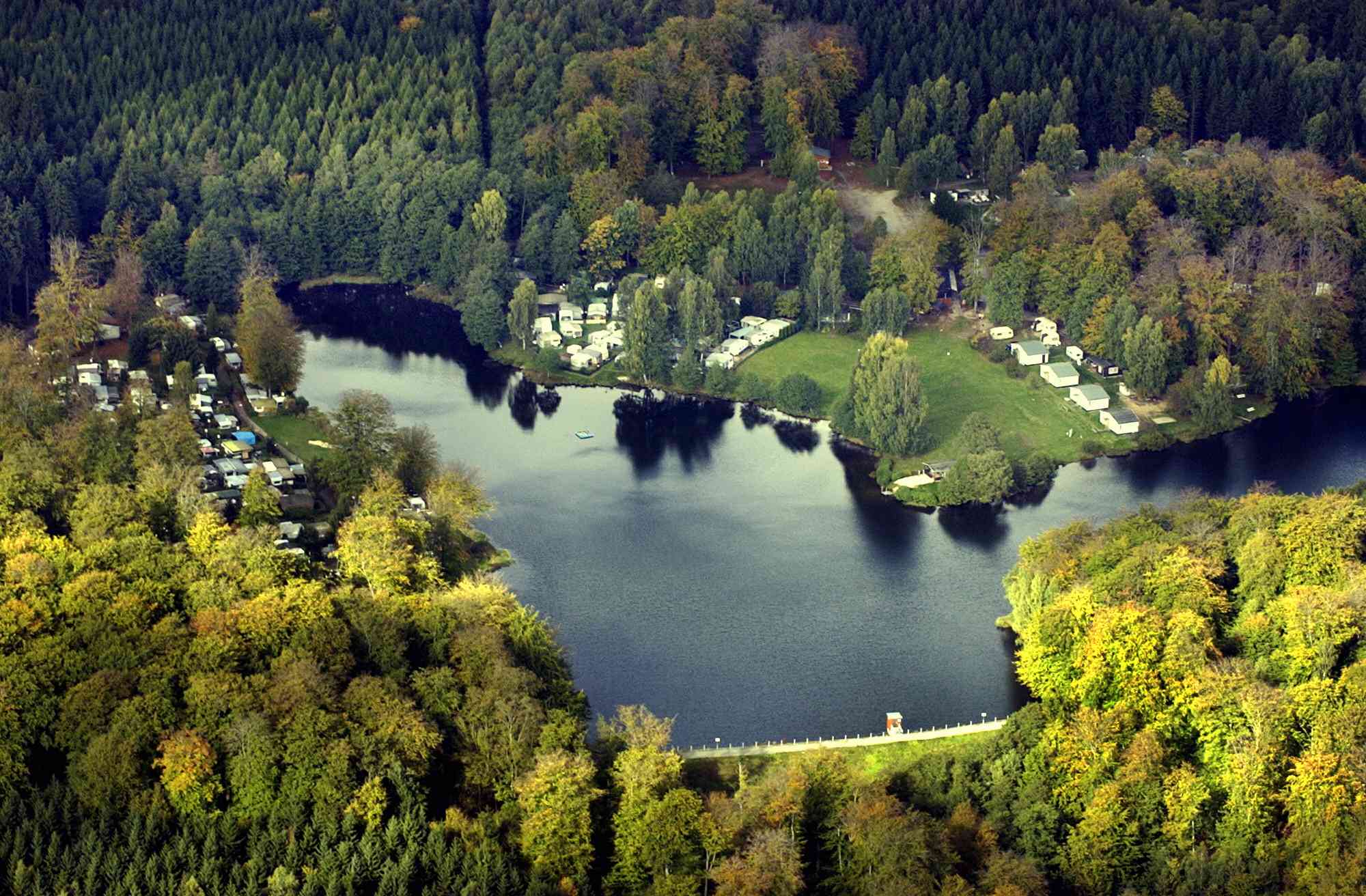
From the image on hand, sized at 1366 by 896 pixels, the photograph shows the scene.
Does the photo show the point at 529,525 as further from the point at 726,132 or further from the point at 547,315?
the point at 726,132

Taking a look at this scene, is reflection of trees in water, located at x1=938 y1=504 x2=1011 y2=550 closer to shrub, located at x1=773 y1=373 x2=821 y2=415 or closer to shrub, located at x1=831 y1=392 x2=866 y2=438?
shrub, located at x1=831 y1=392 x2=866 y2=438

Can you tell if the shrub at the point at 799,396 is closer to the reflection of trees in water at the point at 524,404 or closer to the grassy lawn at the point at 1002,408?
the grassy lawn at the point at 1002,408

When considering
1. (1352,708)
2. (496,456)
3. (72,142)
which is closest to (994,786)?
(1352,708)

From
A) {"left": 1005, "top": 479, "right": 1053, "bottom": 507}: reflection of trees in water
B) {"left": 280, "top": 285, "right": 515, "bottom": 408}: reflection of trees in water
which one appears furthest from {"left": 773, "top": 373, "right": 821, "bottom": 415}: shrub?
{"left": 280, "top": 285, "right": 515, "bottom": 408}: reflection of trees in water

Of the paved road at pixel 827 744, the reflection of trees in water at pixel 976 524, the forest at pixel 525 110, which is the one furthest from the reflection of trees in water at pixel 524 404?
the paved road at pixel 827 744

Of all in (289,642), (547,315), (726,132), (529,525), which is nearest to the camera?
(289,642)

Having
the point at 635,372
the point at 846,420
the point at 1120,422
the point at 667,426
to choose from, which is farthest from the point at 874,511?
the point at 635,372
